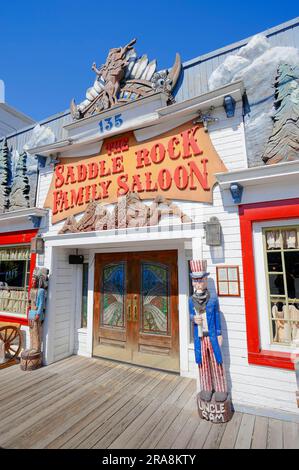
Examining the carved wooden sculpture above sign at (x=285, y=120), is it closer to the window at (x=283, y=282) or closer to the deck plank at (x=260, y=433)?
the window at (x=283, y=282)

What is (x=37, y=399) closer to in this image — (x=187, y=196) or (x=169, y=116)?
(x=187, y=196)

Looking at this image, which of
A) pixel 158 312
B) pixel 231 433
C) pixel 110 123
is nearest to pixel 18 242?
pixel 110 123

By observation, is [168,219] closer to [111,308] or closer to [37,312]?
[111,308]

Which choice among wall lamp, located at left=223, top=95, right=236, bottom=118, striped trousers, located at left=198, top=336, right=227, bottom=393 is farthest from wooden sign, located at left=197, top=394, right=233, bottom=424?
wall lamp, located at left=223, top=95, right=236, bottom=118

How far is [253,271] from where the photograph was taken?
355 cm

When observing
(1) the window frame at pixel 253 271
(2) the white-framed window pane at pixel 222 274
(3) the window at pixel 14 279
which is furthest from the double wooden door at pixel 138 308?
(3) the window at pixel 14 279

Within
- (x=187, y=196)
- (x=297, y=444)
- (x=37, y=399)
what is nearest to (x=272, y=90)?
(x=187, y=196)

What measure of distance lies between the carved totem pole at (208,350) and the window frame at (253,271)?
0.48 m

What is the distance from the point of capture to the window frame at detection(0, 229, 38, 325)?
18.8 feet

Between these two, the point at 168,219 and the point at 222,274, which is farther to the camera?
the point at 168,219

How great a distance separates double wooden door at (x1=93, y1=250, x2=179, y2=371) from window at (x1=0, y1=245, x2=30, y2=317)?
180cm

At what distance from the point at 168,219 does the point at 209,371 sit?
7.71ft

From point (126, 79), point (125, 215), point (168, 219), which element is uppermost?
point (126, 79)
